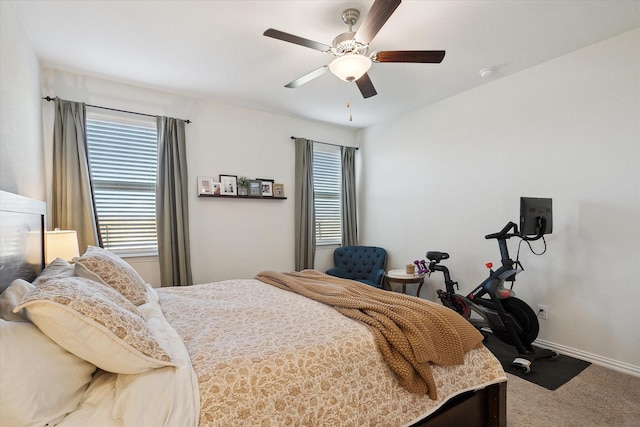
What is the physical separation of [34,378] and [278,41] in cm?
256

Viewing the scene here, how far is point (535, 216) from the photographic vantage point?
8.89 ft

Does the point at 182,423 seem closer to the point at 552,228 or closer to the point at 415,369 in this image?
the point at 415,369

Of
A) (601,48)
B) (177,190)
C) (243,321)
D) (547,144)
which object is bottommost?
(243,321)

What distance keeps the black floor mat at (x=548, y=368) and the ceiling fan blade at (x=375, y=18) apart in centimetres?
280

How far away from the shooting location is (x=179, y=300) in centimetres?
226

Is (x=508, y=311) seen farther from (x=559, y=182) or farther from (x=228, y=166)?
(x=228, y=166)

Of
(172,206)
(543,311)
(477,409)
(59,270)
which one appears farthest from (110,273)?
(543,311)

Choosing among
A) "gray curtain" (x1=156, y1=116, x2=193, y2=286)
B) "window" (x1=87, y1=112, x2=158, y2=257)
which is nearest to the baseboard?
"gray curtain" (x1=156, y1=116, x2=193, y2=286)

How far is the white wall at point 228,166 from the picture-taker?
3434 millimetres

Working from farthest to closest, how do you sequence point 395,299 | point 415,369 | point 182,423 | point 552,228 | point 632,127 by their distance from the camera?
point 552,228, point 632,127, point 395,299, point 415,369, point 182,423

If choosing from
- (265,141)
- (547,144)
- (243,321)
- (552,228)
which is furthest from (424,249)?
(243,321)

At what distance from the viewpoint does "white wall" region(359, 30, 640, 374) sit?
258 cm

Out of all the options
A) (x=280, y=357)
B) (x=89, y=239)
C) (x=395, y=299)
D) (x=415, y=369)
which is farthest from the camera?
(x=89, y=239)

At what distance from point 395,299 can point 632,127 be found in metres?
2.46
